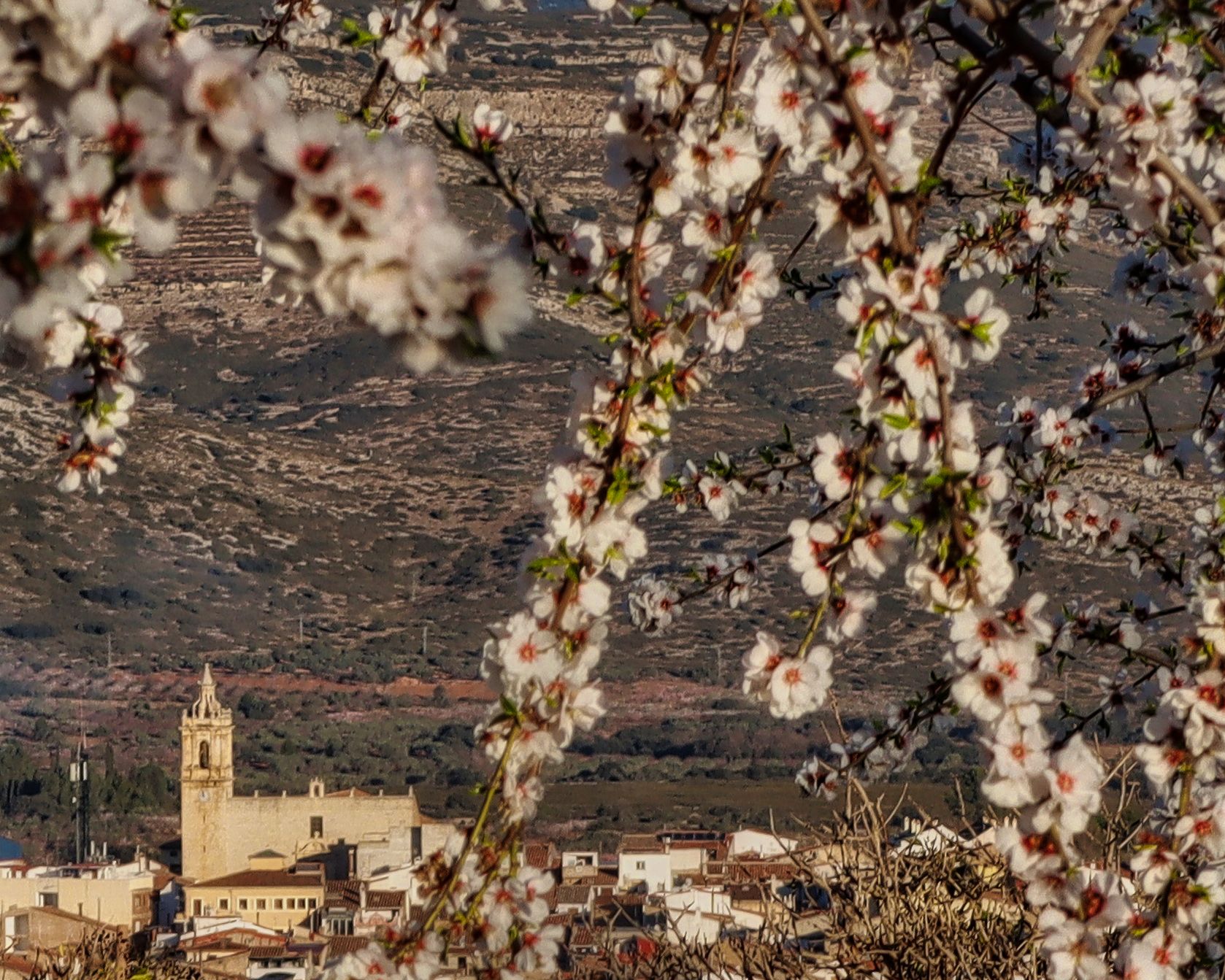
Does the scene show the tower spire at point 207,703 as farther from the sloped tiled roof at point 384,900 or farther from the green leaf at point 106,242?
the green leaf at point 106,242

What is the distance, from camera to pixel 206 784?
1384 inches

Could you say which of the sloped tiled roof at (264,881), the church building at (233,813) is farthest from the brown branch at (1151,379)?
the church building at (233,813)

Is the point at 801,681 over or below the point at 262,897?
over

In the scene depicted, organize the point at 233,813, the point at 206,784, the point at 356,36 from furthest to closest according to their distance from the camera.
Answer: the point at 233,813
the point at 206,784
the point at 356,36

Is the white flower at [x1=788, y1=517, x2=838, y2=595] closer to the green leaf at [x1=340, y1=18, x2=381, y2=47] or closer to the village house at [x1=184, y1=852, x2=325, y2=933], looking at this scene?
the green leaf at [x1=340, y1=18, x2=381, y2=47]

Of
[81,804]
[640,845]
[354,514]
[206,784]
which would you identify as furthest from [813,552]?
[354,514]

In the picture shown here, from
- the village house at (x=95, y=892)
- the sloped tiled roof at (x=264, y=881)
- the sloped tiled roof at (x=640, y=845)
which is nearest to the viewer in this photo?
the village house at (x=95, y=892)

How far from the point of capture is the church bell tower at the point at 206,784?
34.4 meters

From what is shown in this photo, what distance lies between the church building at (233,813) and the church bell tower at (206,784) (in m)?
0.01

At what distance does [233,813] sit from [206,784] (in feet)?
2.64

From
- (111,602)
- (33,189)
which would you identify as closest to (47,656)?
(111,602)

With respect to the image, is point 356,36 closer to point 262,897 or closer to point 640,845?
point 640,845

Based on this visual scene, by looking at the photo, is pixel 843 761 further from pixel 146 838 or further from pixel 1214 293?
pixel 146 838

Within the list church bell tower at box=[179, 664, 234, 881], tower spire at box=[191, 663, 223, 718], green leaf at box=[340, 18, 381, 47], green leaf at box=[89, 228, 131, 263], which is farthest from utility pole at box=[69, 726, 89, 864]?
green leaf at box=[89, 228, 131, 263]
